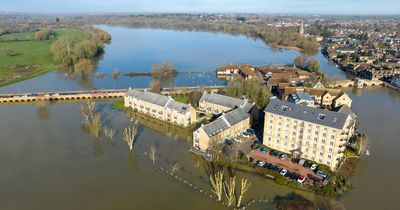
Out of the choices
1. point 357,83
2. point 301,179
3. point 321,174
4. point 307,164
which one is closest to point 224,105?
point 307,164

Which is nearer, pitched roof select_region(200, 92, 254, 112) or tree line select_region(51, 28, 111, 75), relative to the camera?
pitched roof select_region(200, 92, 254, 112)

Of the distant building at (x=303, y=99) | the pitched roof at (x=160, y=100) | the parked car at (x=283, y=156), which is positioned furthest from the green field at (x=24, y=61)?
the parked car at (x=283, y=156)

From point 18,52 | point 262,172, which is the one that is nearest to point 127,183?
point 262,172

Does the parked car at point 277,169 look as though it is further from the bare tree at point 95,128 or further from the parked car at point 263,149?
the bare tree at point 95,128

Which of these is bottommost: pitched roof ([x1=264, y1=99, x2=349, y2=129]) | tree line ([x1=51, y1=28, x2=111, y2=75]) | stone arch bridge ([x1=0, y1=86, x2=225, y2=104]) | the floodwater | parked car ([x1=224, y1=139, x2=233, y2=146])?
the floodwater

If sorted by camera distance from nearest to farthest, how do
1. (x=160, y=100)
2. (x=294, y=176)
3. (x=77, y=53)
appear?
(x=294, y=176) < (x=160, y=100) < (x=77, y=53)

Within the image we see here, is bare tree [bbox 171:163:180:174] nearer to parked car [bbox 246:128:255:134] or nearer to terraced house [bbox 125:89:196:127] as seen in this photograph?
terraced house [bbox 125:89:196:127]

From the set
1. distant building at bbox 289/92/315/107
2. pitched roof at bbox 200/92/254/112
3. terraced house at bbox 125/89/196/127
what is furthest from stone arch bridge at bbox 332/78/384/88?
terraced house at bbox 125/89/196/127

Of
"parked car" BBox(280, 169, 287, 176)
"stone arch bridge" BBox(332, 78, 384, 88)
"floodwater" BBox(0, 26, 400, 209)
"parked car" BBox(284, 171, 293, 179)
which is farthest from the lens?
"stone arch bridge" BBox(332, 78, 384, 88)

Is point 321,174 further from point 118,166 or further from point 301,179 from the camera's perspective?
point 118,166
